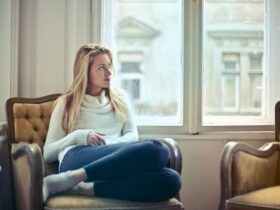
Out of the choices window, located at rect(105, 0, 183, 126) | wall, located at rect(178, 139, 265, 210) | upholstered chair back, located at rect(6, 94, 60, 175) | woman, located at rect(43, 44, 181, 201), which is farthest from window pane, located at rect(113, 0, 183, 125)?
upholstered chair back, located at rect(6, 94, 60, 175)

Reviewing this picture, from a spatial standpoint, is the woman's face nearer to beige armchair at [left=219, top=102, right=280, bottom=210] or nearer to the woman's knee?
the woman's knee

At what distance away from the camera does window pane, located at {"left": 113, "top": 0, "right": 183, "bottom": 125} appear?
3010 millimetres

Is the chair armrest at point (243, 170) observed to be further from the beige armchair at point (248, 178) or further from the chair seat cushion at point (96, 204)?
the chair seat cushion at point (96, 204)

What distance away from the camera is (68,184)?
199 cm

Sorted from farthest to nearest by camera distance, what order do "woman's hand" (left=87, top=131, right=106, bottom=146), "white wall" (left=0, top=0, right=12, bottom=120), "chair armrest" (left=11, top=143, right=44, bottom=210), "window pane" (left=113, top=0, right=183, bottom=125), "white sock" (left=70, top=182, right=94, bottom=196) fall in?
"window pane" (left=113, top=0, right=183, bottom=125)
"white wall" (left=0, top=0, right=12, bottom=120)
"woman's hand" (left=87, top=131, right=106, bottom=146)
"white sock" (left=70, top=182, right=94, bottom=196)
"chair armrest" (left=11, top=143, right=44, bottom=210)

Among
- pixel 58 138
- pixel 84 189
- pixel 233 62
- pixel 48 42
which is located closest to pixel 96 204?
pixel 84 189

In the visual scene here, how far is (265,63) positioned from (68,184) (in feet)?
5.58

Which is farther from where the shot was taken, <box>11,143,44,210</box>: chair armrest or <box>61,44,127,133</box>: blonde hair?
<box>61,44,127,133</box>: blonde hair

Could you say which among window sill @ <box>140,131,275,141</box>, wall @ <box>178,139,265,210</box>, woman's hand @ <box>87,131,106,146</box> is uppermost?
woman's hand @ <box>87,131,106,146</box>

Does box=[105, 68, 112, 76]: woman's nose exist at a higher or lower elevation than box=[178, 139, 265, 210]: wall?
higher

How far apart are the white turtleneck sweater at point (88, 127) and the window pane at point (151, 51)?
1.63ft

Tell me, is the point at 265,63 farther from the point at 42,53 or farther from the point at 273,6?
the point at 42,53

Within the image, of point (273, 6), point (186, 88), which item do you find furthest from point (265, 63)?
point (186, 88)

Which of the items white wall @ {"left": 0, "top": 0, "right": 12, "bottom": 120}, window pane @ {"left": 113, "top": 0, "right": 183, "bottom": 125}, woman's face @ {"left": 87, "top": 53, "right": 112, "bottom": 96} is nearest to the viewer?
woman's face @ {"left": 87, "top": 53, "right": 112, "bottom": 96}
